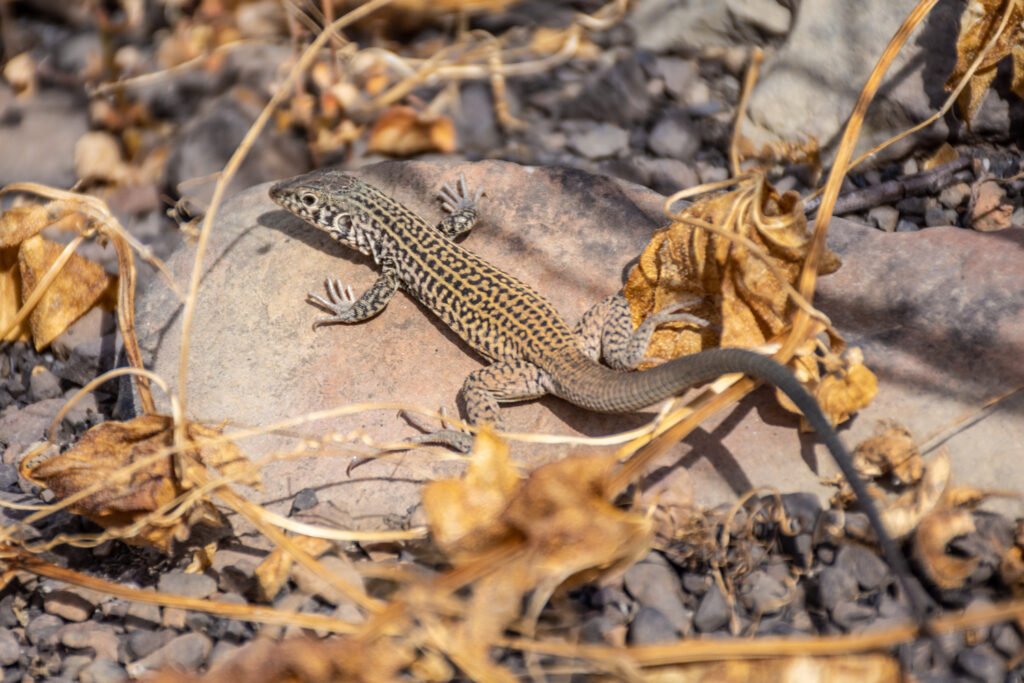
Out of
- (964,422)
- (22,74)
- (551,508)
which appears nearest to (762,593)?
(551,508)

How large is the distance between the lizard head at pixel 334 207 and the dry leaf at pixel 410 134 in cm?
142

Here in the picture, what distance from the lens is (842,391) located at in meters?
3.74

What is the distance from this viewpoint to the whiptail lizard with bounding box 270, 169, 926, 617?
12.7 ft

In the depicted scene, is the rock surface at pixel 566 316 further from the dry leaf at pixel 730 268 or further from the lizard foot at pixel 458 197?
the dry leaf at pixel 730 268

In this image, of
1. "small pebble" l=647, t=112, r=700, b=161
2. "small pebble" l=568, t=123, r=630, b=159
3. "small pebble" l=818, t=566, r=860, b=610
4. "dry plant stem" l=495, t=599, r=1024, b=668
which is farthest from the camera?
"small pebble" l=568, t=123, r=630, b=159

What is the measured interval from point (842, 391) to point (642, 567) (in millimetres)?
1005

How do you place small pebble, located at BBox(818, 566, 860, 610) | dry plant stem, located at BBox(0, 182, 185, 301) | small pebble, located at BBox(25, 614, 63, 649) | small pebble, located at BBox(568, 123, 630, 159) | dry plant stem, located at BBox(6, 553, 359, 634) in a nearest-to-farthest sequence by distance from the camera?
dry plant stem, located at BBox(6, 553, 359, 634) → small pebble, located at BBox(818, 566, 860, 610) → small pebble, located at BBox(25, 614, 63, 649) → dry plant stem, located at BBox(0, 182, 185, 301) → small pebble, located at BBox(568, 123, 630, 159)

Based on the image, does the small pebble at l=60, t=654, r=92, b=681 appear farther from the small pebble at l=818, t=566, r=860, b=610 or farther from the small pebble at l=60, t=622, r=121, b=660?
the small pebble at l=818, t=566, r=860, b=610

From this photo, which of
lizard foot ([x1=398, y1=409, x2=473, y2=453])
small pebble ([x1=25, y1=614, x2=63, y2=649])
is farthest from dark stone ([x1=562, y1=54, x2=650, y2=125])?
small pebble ([x1=25, y1=614, x2=63, y2=649])

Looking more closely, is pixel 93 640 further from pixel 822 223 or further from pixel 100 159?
pixel 100 159

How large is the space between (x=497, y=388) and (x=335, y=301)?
1049 millimetres

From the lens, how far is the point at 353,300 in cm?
502

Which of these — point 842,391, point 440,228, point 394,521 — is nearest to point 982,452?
point 842,391

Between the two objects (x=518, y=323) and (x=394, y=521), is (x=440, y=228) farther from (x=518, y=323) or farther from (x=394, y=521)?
(x=394, y=521)
